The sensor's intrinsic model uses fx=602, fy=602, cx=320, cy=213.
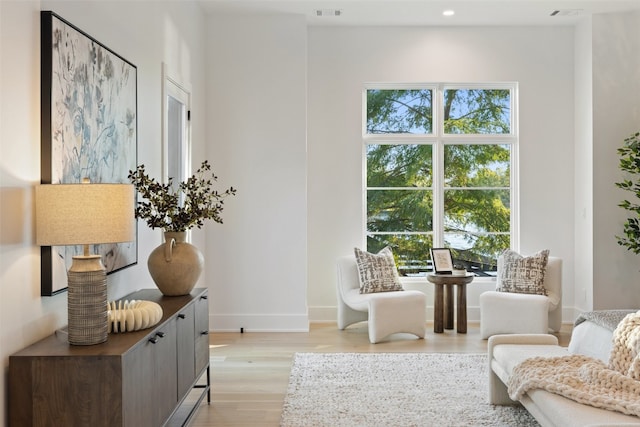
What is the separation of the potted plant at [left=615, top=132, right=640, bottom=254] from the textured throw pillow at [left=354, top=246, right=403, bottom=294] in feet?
6.99

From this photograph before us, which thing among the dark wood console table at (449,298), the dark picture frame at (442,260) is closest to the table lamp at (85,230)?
the dark wood console table at (449,298)

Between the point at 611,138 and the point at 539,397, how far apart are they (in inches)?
155

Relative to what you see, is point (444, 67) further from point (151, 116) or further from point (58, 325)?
point (58, 325)

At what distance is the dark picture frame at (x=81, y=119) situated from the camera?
2516 mm

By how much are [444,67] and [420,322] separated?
271cm

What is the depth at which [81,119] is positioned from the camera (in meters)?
2.87

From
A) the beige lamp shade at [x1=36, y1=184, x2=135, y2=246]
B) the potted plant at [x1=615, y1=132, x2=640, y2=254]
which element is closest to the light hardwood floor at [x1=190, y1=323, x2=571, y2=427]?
the potted plant at [x1=615, y1=132, x2=640, y2=254]

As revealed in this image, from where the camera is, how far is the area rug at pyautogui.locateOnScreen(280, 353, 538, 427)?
3.44 metres

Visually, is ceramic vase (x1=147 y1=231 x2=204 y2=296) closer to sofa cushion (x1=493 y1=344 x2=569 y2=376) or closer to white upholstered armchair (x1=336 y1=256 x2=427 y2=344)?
sofa cushion (x1=493 y1=344 x2=569 y2=376)

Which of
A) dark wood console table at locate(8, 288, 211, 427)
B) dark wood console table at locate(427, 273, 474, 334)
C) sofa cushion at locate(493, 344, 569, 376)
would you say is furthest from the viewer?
dark wood console table at locate(427, 273, 474, 334)

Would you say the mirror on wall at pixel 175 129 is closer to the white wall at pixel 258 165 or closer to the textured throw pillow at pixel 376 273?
the white wall at pixel 258 165

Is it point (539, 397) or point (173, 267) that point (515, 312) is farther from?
point (173, 267)

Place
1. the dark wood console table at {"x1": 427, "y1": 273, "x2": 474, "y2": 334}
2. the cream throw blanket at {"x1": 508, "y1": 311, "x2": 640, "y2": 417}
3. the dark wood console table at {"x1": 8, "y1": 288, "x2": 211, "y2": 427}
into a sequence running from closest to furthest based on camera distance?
the dark wood console table at {"x1": 8, "y1": 288, "x2": 211, "y2": 427}, the cream throw blanket at {"x1": 508, "y1": 311, "x2": 640, "y2": 417}, the dark wood console table at {"x1": 427, "y1": 273, "x2": 474, "y2": 334}

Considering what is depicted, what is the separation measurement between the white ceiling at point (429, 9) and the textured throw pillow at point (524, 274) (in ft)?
7.67
